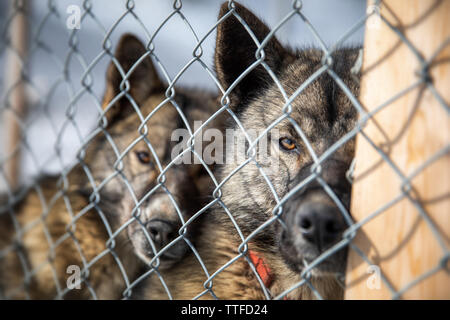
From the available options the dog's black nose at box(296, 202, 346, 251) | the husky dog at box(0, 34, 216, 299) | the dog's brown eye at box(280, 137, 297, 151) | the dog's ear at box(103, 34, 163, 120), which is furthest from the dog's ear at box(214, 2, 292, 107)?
the dog's ear at box(103, 34, 163, 120)

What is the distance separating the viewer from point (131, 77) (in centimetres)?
284

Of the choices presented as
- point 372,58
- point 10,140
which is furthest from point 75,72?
point 372,58

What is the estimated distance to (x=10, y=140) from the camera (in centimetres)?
462

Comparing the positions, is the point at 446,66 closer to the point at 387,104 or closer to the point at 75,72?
the point at 387,104

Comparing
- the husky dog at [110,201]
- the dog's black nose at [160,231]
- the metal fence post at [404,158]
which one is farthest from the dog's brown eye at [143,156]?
the metal fence post at [404,158]

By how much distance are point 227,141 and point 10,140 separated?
355 cm

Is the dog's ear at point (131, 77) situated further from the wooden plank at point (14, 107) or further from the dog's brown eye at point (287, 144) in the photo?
the wooden plank at point (14, 107)

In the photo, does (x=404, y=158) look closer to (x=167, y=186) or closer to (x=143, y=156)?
(x=167, y=186)

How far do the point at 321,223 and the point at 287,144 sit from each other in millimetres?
648

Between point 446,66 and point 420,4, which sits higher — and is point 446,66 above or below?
below

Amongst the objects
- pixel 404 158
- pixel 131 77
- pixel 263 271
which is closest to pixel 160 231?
pixel 263 271

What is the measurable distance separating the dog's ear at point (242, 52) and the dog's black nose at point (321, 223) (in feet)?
2.82

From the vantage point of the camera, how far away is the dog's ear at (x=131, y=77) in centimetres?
266

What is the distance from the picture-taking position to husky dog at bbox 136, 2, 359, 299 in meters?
1.43
